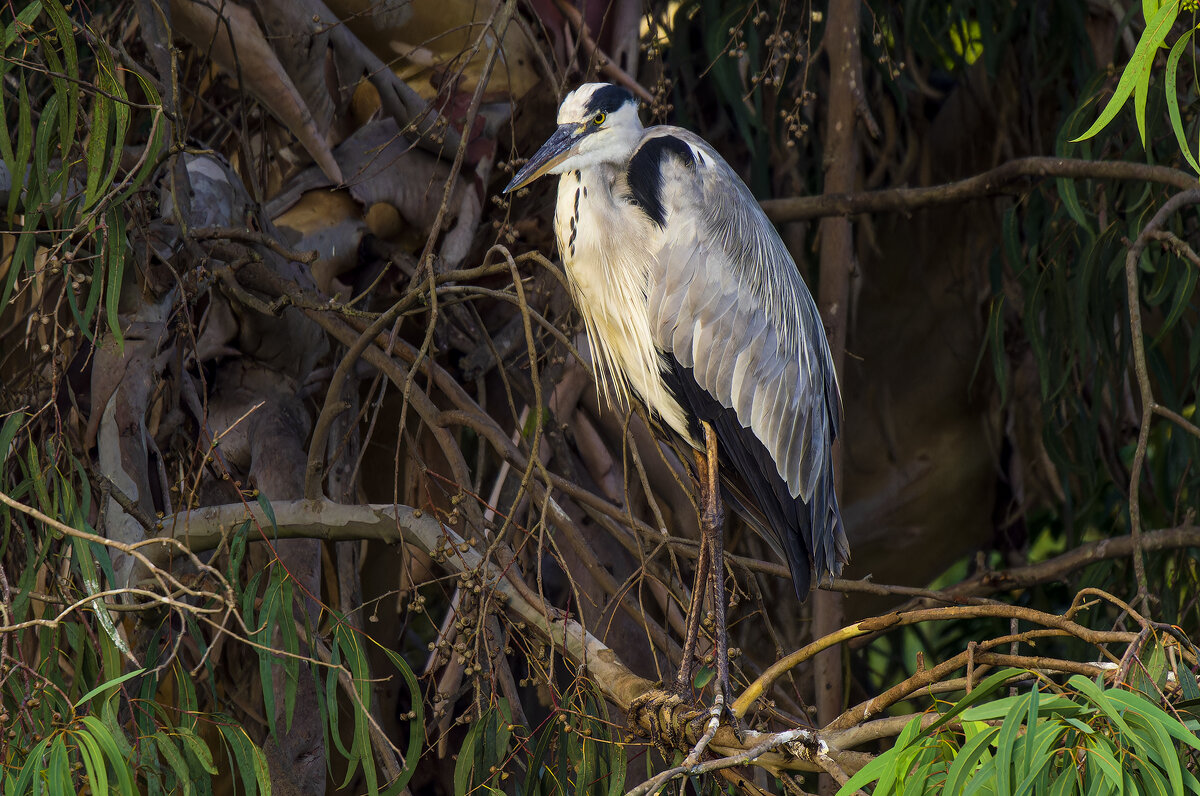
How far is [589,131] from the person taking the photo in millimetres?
1651

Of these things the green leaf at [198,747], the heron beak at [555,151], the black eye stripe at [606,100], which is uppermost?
the black eye stripe at [606,100]

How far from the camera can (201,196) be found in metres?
1.92

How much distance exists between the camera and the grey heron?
168 cm

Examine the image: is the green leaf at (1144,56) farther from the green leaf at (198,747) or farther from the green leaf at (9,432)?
the green leaf at (9,432)

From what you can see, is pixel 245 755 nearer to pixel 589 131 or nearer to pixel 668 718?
pixel 668 718

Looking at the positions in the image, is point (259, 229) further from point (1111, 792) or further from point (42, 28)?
point (1111, 792)

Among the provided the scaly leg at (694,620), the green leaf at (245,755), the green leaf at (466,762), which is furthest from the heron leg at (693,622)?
the green leaf at (245,755)

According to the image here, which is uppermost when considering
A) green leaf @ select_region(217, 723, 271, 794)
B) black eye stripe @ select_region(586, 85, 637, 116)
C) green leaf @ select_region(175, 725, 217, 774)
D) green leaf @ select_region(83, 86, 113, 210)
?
green leaf @ select_region(83, 86, 113, 210)

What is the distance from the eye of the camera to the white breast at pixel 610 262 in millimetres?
1687

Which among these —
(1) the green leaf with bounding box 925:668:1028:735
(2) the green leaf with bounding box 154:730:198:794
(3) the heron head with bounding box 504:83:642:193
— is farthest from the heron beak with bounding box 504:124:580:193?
(1) the green leaf with bounding box 925:668:1028:735

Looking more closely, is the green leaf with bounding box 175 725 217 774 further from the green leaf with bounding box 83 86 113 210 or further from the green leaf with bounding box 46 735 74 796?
the green leaf with bounding box 83 86 113 210

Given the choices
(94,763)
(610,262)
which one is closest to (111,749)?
(94,763)

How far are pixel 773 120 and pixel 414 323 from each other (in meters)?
0.99

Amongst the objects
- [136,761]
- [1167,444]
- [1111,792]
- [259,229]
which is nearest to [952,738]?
[1111,792]
